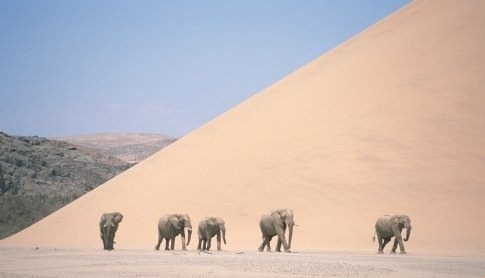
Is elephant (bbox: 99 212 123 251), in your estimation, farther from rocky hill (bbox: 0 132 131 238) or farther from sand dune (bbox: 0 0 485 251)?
rocky hill (bbox: 0 132 131 238)

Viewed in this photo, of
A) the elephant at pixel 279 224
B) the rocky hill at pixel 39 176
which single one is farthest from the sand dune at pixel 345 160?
the rocky hill at pixel 39 176

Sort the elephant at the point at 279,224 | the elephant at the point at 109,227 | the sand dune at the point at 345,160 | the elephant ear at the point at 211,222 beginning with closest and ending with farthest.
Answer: the elephant at the point at 279,224, the elephant ear at the point at 211,222, the elephant at the point at 109,227, the sand dune at the point at 345,160

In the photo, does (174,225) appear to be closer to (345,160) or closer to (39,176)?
(345,160)

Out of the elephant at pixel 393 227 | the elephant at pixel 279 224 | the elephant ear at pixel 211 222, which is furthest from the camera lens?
the elephant ear at pixel 211 222

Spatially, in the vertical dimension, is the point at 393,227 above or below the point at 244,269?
above

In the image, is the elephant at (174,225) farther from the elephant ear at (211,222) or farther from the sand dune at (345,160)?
the sand dune at (345,160)

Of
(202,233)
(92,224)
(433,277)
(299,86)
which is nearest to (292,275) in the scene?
(433,277)

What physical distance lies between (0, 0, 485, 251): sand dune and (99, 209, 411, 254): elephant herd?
3.51 m

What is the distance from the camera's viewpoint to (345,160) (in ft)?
123

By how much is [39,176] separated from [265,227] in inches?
2109

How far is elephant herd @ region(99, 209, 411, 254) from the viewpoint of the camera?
24953 mm

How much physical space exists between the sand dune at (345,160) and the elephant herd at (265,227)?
3.51m

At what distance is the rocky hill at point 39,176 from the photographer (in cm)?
5853

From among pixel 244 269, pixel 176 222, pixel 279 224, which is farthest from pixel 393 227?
pixel 244 269
